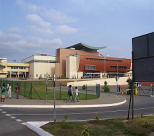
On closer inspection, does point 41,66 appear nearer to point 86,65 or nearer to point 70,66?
point 70,66

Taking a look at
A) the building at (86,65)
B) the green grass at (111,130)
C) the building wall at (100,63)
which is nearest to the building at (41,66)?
the building at (86,65)

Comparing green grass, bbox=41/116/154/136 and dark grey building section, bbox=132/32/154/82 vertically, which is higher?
dark grey building section, bbox=132/32/154/82

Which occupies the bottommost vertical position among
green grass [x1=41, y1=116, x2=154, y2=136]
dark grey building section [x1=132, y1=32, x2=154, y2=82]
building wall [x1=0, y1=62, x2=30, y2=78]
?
green grass [x1=41, y1=116, x2=154, y2=136]

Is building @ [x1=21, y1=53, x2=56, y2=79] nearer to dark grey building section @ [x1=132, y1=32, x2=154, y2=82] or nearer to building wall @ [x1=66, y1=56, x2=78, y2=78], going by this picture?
building wall @ [x1=66, y1=56, x2=78, y2=78]

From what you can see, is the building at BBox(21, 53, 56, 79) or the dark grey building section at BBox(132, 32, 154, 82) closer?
the dark grey building section at BBox(132, 32, 154, 82)

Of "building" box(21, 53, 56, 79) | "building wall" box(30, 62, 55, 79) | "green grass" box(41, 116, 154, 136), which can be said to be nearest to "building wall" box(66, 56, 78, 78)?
"building" box(21, 53, 56, 79)

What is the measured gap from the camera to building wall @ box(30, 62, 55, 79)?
279 ft

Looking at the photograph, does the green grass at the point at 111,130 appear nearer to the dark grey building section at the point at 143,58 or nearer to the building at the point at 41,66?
the dark grey building section at the point at 143,58

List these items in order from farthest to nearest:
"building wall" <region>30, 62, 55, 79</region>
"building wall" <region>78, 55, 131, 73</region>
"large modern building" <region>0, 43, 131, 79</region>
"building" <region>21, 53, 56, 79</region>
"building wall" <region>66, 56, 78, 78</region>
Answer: "building" <region>21, 53, 56, 79</region> < "building wall" <region>30, 62, 55, 79</region> < "large modern building" <region>0, 43, 131, 79</region> < "building wall" <region>78, 55, 131, 73</region> < "building wall" <region>66, 56, 78, 78</region>

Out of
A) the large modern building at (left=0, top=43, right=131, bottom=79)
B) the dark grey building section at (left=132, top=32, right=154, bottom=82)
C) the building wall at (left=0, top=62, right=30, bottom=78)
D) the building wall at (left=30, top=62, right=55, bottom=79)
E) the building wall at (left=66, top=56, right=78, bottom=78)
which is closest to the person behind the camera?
the dark grey building section at (left=132, top=32, right=154, bottom=82)

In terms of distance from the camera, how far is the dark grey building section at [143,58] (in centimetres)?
802

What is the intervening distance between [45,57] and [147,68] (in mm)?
86743

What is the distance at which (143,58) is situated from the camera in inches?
331

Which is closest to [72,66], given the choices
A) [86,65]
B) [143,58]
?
[86,65]
